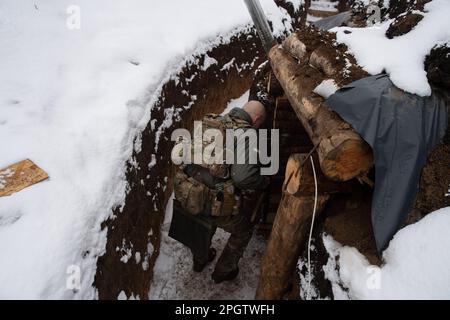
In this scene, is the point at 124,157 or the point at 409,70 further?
the point at 124,157

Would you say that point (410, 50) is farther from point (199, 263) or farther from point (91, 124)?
point (199, 263)

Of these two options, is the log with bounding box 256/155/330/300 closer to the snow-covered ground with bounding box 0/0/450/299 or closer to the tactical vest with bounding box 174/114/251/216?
the snow-covered ground with bounding box 0/0/450/299

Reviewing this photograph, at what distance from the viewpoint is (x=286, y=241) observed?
2340mm

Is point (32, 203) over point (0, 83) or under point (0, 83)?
under

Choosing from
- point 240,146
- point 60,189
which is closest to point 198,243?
point 240,146

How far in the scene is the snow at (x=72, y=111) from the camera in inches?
77.2

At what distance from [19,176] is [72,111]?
0.99 meters

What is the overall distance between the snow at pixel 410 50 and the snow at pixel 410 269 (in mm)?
804

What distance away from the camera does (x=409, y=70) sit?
185 centimetres

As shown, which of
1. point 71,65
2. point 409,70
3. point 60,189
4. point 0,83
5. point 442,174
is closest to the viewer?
point 442,174

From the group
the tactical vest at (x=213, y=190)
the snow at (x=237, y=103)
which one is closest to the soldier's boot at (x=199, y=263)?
the tactical vest at (x=213, y=190)

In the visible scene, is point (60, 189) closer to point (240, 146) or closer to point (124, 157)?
point (124, 157)

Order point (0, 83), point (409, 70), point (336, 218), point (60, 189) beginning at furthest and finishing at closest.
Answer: point (0, 83)
point (60, 189)
point (336, 218)
point (409, 70)

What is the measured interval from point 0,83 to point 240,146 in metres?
2.76
